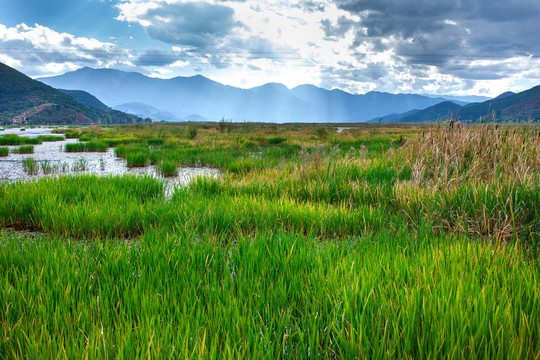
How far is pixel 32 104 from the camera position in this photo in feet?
439

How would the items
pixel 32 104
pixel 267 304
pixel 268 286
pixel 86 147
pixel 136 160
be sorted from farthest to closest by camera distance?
pixel 32 104 < pixel 86 147 < pixel 136 160 < pixel 268 286 < pixel 267 304

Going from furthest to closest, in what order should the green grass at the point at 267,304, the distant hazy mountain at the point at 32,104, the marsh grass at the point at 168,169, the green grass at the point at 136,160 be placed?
→ the distant hazy mountain at the point at 32,104, the green grass at the point at 136,160, the marsh grass at the point at 168,169, the green grass at the point at 267,304

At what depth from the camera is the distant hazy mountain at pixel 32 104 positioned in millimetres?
117562

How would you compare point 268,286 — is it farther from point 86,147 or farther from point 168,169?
point 86,147

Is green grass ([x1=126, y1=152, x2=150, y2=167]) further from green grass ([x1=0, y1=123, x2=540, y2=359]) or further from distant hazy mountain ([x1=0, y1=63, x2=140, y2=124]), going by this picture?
distant hazy mountain ([x1=0, y1=63, x2=140, y2=124])

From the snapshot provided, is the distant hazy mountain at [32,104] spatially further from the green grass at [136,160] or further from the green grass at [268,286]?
the green grass at [268,286]

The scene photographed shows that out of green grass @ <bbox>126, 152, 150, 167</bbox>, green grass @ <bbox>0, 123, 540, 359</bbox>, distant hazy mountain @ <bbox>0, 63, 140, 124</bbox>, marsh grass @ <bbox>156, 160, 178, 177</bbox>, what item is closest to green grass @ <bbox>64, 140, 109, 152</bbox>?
green grass @ <bbox>126, 152, 150, 167</bbox>

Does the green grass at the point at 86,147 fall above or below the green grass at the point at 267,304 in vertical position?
above

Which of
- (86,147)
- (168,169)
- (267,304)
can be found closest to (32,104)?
(86,147)

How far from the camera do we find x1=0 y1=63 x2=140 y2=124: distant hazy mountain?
11756 cm

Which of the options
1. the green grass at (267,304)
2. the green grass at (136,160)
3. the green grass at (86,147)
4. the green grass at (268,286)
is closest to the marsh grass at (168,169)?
the green grass at (136,160)

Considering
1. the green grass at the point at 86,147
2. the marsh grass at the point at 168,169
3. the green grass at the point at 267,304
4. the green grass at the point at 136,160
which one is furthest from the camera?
the green grass at the point at 86,147

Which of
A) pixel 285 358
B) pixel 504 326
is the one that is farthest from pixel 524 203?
pixel 285 358

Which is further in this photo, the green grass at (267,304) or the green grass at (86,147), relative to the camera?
the green grass at (86,147)
